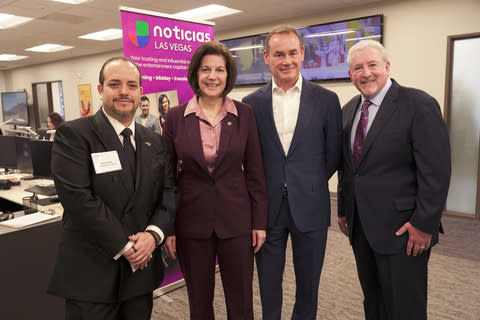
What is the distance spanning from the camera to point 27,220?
2227 mm

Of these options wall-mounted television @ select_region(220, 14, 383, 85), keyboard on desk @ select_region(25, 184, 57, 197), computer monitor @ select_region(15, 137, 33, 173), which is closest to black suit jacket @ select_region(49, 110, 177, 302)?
keyboard on desk @ select_region(25, 184, 57, 197)

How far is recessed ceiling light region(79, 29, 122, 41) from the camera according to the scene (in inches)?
284

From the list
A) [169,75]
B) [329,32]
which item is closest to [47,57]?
[329,32]

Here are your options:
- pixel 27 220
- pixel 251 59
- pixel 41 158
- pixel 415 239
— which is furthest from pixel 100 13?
pixel 415 239

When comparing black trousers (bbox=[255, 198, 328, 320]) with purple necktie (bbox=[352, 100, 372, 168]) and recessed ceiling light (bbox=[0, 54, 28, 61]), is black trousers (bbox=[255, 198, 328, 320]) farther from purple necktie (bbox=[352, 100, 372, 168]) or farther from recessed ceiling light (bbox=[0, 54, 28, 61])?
recessed ceiling light (bbox=[0, 54, 28, 61])

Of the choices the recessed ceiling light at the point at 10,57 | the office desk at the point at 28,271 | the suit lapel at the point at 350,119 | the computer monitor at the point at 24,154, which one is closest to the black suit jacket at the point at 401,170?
the suit lapel at the point at 350,119

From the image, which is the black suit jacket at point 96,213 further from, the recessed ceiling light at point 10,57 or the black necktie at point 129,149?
the recessed ceiling light at point 10,57

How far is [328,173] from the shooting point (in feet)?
6.18

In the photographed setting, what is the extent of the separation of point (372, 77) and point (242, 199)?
86cm

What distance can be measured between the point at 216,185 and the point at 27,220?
138 centimetres

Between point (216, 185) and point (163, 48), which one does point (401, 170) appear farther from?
point (163, 48)

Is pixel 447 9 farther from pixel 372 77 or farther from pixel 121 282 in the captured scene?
pixel 121 282

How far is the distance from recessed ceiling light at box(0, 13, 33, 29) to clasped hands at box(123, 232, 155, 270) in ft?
19.9

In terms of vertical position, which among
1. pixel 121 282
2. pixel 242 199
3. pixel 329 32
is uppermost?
pixel 329 32
